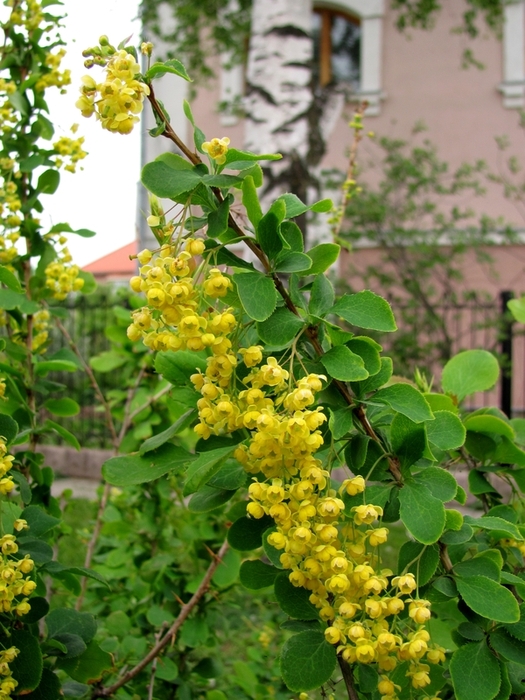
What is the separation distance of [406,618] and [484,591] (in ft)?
0.41

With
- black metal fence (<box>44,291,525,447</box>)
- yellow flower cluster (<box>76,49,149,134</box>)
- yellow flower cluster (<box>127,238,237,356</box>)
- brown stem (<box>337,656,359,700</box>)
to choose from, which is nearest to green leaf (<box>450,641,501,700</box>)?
brown stem (<box>337,656,359,700</box>)

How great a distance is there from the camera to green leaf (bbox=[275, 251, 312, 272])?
831 millimetres

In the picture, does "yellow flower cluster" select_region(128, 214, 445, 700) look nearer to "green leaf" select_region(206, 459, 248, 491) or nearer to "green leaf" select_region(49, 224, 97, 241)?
"green leaf" select_region(206, 459, 248, 491)

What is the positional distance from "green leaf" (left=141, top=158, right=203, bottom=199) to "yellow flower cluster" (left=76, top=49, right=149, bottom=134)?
0.16 ft

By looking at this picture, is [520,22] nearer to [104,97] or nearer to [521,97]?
[521,97]

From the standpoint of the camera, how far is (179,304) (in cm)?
79

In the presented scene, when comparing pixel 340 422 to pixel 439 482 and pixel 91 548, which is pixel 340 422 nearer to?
pixel 439 482

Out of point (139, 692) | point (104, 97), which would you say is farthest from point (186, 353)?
point (139, 692)

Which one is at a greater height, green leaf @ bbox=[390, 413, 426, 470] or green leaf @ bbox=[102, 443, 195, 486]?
green leaf @ bbox=[390, 413, 426, 470]

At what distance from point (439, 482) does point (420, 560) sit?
0.11 metres

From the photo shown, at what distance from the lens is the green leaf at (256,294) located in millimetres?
783

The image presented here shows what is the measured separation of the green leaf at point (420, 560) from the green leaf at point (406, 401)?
0.55 feet

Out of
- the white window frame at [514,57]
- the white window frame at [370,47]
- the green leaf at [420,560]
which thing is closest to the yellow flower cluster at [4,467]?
the green leaf at [420,560]

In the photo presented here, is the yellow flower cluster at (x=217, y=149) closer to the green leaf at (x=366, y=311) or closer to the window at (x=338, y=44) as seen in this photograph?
the green leaf at (x=366, y=311)
